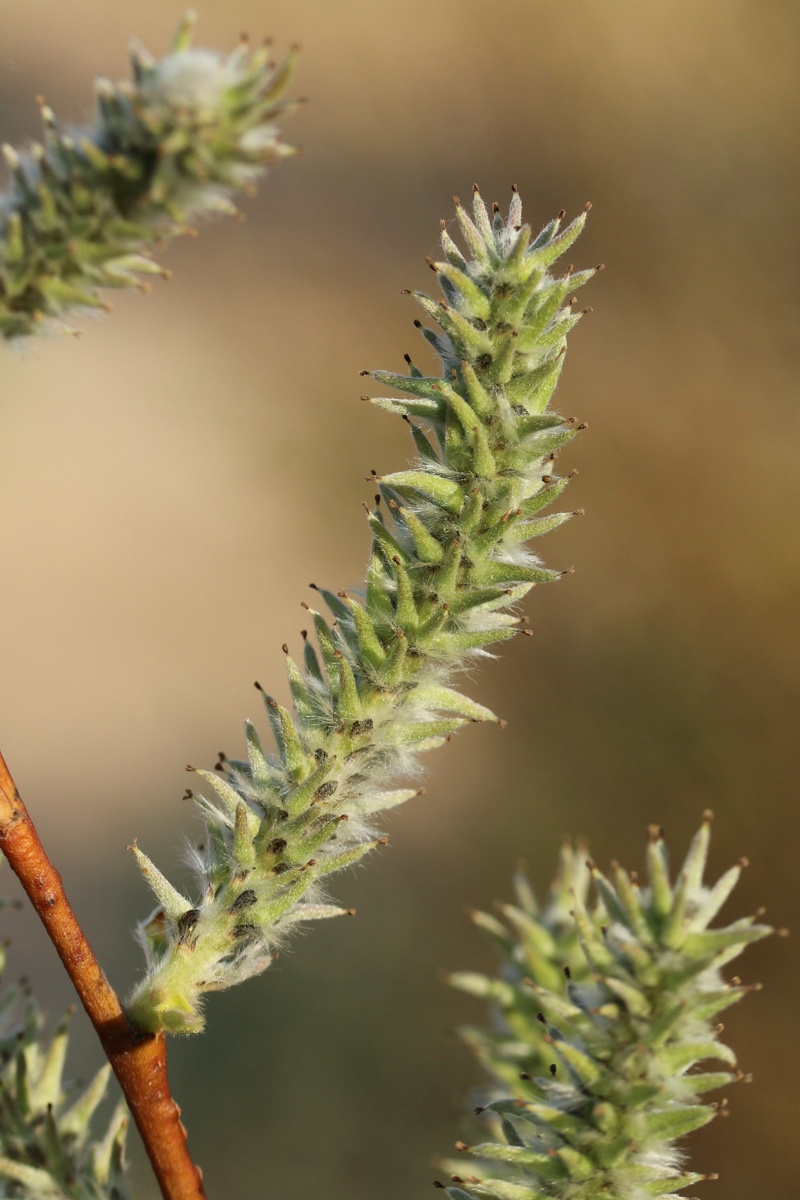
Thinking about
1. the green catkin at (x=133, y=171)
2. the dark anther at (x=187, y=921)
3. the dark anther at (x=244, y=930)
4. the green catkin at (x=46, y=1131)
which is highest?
the green catkin at (x=133, y=171)

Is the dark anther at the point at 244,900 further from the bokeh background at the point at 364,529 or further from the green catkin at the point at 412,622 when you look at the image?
the bokeh background at the point at 364,529

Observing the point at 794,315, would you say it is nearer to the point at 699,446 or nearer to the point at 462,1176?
the point at 699,446

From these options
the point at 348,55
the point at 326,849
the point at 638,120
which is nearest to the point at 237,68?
the point at 326,849

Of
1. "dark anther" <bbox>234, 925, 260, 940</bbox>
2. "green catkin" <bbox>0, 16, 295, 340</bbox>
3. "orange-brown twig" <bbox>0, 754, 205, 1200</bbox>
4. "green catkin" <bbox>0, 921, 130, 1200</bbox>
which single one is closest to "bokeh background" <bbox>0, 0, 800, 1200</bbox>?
"green catkin" <bbox>0, 921, 130, 1200</bbox>

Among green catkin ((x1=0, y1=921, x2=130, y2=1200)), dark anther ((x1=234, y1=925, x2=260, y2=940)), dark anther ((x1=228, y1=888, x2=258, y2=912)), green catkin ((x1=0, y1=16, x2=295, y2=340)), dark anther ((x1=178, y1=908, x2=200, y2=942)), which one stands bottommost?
green catkin ((x1=0, y1=921, x2=130, y2=1200))

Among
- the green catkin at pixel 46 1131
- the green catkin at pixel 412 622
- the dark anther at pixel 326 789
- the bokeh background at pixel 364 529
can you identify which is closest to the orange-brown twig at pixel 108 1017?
the green catkin at pixel 412 622

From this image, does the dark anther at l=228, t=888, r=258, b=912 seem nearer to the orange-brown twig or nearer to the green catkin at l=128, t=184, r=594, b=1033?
the green catkin at l=128, t=184, r=594, b=1033

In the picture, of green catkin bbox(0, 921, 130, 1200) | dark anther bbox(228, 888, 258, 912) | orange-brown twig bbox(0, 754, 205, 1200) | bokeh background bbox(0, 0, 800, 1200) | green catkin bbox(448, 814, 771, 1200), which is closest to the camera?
green catkin bbox(448, 814, 771, 1200)

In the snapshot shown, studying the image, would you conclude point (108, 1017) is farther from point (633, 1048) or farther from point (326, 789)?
point (633, 1048)
